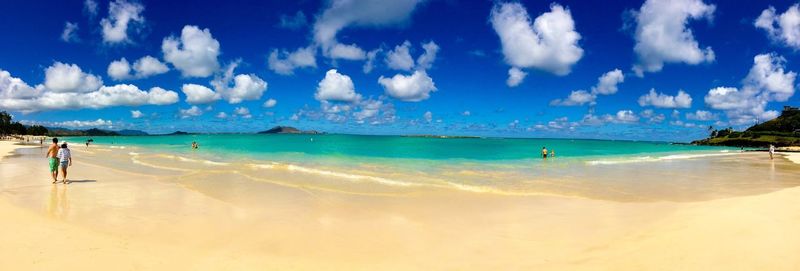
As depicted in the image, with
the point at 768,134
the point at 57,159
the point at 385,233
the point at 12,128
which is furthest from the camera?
the point at 12,128

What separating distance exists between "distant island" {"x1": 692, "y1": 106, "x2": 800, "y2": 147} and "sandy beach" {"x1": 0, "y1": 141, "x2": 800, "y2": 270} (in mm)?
124374

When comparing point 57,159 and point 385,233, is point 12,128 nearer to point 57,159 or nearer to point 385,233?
point 57,159

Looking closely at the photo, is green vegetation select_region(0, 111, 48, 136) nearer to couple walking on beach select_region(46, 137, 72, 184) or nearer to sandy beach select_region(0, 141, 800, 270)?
couple walking on beach select_region(46, 137, 72, 184)

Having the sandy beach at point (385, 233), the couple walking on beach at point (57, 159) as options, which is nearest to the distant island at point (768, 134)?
the sandy beach at point (385, 233)

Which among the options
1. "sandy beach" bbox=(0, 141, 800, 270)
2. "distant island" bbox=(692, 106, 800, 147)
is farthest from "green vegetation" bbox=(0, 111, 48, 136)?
"distant island" bbox=(692, 106, 800, 147)

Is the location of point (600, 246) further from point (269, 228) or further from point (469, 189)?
point (469, 189)

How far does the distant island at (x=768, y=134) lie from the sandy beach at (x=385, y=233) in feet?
408

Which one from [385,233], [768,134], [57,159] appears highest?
[768,134]

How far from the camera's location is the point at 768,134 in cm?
12544

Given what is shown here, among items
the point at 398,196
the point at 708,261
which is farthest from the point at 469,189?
the point at 708,261

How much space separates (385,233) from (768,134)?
162354mm

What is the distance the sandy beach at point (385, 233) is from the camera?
7156 mm

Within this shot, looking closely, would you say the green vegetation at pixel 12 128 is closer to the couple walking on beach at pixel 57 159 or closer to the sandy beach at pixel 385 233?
the couple walking on beach at pixel 57 159

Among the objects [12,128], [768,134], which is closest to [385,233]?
[768,134]
